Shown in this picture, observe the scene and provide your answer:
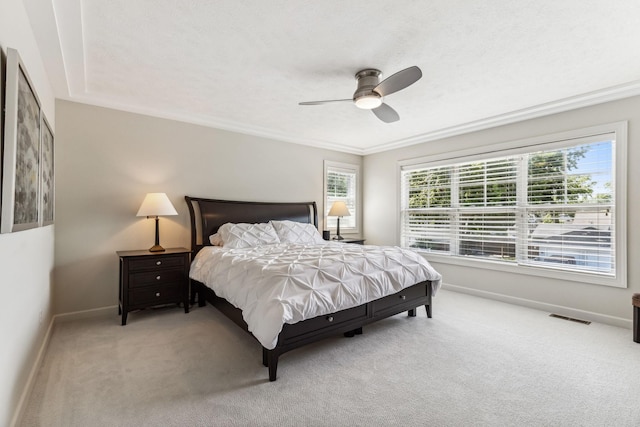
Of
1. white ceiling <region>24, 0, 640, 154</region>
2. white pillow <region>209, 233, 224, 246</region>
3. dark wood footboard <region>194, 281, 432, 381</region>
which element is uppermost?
white ceiling <region>24, 0, 640, 154</region>

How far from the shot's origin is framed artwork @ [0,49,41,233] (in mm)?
1433

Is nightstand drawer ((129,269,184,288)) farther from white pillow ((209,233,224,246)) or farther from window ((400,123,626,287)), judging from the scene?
window ((400,123,626,287))

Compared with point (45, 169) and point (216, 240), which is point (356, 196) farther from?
point (45, 169)

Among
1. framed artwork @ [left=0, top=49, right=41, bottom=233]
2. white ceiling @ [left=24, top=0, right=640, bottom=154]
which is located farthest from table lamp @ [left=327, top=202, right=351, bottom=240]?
framed artwork @ [left=0, top=49, right=41, bottom=233]

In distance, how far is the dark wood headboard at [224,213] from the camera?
4.17 metres

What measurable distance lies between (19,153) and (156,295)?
90.9 inches

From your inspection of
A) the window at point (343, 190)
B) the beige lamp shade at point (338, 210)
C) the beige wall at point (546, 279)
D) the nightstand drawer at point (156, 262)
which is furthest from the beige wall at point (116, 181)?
the beige wall at point (546, 279)

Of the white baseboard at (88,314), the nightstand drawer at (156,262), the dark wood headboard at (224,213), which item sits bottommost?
the white baseboard at (88,314)

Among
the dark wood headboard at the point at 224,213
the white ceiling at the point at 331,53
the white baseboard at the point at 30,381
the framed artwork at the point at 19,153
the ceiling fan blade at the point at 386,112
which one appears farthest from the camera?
the dark wood headboard at the point at 224,213

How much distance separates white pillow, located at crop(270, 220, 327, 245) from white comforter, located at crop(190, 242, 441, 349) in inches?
35.4

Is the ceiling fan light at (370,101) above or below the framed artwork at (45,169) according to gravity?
above

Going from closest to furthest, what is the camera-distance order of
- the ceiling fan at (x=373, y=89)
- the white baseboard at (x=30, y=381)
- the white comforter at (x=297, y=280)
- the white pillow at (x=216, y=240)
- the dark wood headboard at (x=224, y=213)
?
the white baseboard at (x=30, y=381), the white comforter at (x=297, y=280), the ceiling fan at (x=373, y=89), the white pillow at (x=216, y=240), the dark wood headboard at (x=224, y=213)

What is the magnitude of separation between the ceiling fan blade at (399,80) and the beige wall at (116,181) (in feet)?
9.00

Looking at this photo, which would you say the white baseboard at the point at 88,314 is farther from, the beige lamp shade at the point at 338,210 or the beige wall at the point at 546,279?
the beige wall at the point at 546,279
